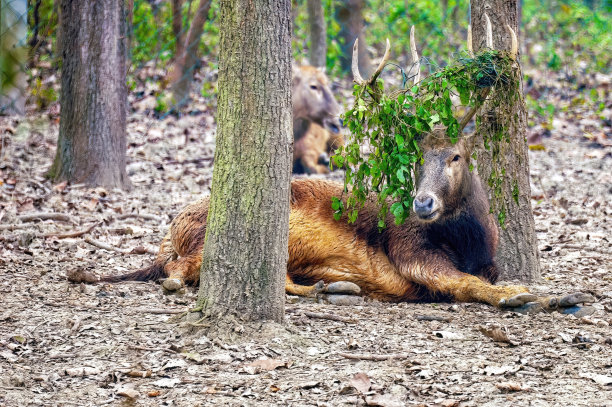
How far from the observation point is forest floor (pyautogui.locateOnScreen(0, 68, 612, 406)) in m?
3.56

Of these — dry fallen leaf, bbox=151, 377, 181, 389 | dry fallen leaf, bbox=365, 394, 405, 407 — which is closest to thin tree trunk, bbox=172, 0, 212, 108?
dry fallen leaf, bbox=151, 377, 181, 389

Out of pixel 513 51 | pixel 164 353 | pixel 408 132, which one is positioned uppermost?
pixel 513 51

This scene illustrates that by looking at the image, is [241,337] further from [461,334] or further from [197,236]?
[197,236]

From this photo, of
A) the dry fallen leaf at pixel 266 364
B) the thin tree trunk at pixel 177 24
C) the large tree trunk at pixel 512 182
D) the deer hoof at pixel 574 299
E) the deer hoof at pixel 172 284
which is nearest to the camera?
the dry fallen leaf at pixel 266 364

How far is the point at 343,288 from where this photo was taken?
5.33 m

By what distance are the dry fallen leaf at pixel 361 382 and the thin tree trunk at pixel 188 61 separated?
841 cm

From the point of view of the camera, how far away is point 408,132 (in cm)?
479

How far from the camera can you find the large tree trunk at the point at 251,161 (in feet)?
13.4

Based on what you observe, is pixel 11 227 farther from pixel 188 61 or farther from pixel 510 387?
pixel 188 61

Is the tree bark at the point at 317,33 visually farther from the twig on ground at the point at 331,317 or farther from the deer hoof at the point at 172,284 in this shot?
the twig on ground at the point at 331,317

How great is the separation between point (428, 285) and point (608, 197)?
403cm

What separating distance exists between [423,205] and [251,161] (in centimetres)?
139

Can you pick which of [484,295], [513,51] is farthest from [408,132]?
[484,295]

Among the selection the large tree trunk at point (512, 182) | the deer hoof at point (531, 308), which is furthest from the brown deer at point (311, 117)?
the deer hoof at point (531, 308)
